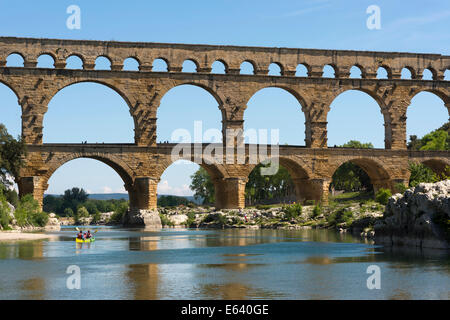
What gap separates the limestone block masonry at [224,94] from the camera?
4541 cm

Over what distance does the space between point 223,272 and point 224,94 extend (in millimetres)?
31377

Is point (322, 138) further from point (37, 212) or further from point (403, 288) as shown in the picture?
point (403, 288)

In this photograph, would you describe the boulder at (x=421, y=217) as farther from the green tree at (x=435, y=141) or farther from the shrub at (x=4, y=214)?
the green tree at (x=435, y=141)

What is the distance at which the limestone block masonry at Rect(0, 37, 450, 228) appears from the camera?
1788 inches

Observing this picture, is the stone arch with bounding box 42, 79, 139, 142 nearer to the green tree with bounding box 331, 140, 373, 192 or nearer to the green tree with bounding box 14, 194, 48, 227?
the green tree with bounding box 14, 194, 48, 227

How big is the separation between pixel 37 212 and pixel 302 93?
Answer: 21.7m

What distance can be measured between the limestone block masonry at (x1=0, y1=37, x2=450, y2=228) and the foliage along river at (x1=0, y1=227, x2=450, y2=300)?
1936 cm

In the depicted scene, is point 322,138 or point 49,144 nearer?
point 49,144

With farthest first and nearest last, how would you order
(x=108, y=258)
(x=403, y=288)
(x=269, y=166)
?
1. (x=269, y=166)
2. (x=108, y=258)
3. (x=403, y=288)

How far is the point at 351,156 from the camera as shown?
51.2 meters

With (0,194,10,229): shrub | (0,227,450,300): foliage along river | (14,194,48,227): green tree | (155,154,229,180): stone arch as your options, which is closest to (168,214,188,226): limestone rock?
(155,154,229,180): stone arch

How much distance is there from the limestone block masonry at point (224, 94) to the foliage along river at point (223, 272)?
19.4m
